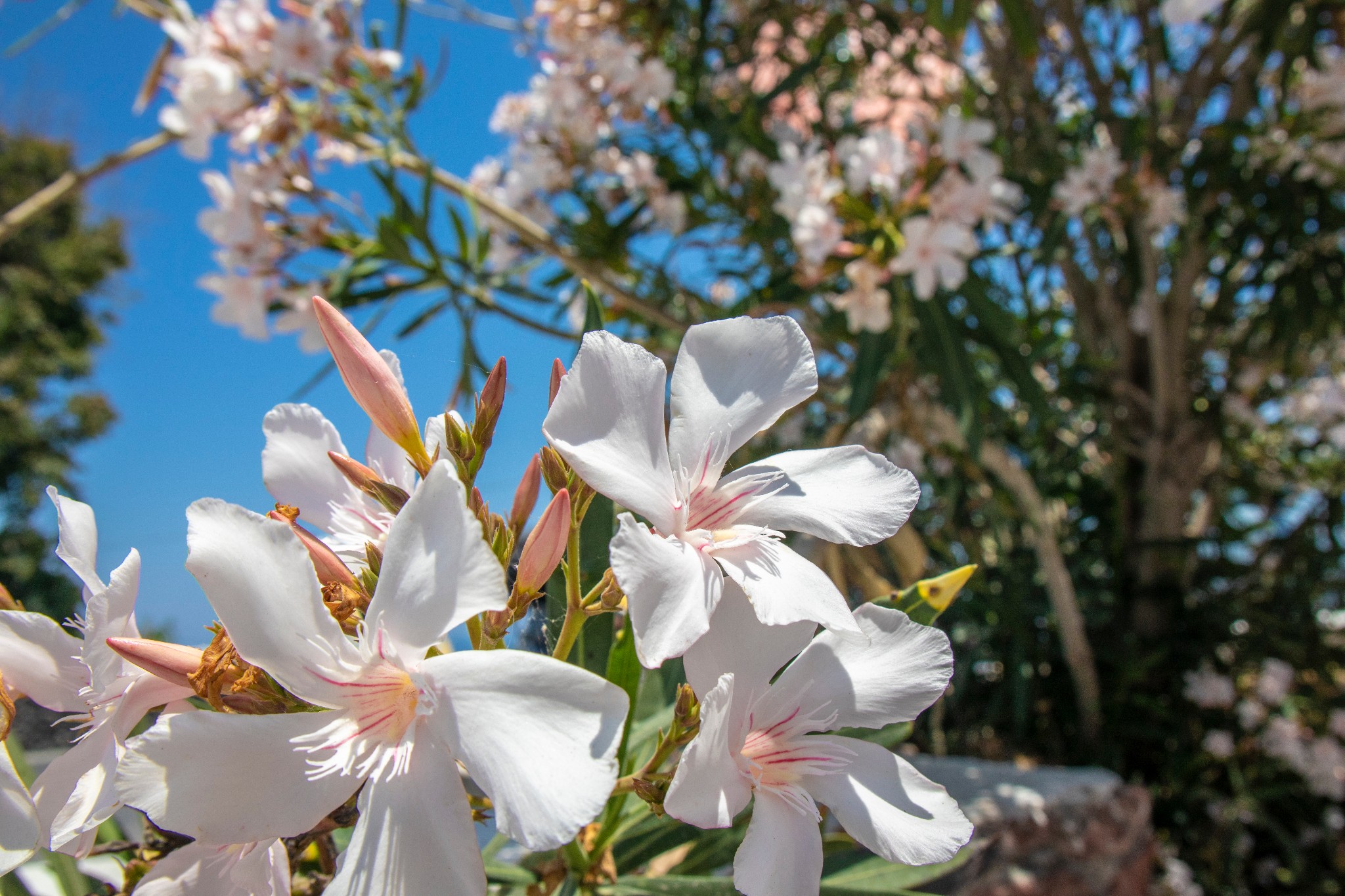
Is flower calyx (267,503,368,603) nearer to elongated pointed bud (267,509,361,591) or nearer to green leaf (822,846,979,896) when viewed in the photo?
Result: elongated pointed bud (267,509,361,591)

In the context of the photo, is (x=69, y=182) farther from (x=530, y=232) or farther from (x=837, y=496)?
(x=837, y=496)

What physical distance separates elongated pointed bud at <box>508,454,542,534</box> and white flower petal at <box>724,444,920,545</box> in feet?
0.38

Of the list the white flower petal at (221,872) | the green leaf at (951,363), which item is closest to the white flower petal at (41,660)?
the white flower petal at (221,872)

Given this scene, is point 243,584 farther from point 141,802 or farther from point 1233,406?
point 1233,406

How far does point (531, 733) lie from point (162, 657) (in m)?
0.19

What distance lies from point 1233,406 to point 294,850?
133 inches

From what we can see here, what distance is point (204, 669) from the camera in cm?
37

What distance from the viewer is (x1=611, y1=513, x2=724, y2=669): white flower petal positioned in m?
0.34

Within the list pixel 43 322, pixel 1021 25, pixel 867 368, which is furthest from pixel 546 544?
pixel 43 322

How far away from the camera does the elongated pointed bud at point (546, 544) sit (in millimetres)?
391

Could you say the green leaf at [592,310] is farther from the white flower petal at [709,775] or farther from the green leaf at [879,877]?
the green leaf at [879,877]

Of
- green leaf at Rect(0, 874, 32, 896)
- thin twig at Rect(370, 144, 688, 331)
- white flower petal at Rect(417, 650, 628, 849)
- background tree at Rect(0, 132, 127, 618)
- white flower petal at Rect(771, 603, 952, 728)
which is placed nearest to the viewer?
white flower petal at Rect(417, 650, 628, 849)

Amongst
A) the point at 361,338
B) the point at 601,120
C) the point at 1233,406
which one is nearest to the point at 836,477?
the point at 361,338

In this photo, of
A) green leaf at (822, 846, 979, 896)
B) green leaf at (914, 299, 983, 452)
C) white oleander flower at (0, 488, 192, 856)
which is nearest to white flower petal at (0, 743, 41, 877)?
white oleander flower at (0, 488, 192, 856)
